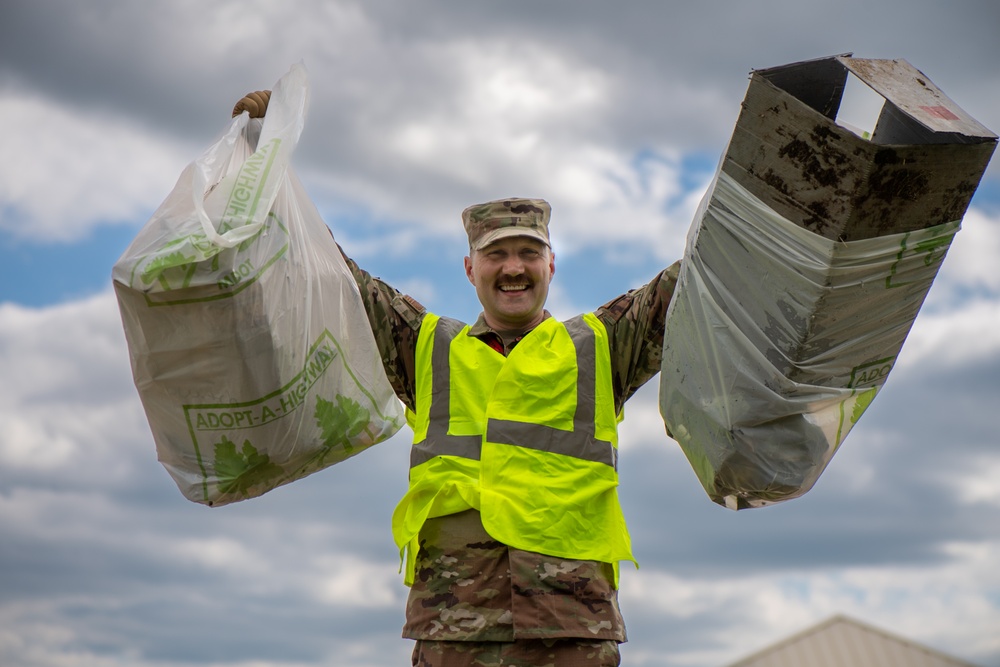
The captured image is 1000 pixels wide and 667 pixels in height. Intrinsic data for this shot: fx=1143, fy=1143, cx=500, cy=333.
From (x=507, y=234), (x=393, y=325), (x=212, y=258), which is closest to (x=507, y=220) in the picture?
(x=507, y=234)

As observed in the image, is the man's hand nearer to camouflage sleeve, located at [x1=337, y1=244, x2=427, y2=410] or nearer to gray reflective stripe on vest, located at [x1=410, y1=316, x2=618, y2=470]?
camouflage sleeve, located at [x1=337, y1=244, x2=427, y2=410]

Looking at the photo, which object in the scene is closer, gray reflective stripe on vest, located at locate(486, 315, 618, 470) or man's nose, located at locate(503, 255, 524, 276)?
gray reflective stripe on vest, located at locate(486, 315, 618, 470)

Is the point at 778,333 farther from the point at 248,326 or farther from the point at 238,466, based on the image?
the point at 238,466

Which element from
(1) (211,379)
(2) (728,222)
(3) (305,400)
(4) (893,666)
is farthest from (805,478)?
(4) (893,666)

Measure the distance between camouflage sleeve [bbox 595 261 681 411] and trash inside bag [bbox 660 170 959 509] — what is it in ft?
0.87

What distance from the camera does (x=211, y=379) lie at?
10.8 ft

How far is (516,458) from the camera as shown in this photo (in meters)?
3.33

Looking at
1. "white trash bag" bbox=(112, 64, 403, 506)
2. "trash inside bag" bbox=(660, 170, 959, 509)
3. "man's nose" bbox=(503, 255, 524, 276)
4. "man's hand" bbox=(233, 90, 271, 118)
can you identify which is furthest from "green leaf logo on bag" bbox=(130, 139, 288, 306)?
"trash inside bag" bbox=(660, 170, 959, 509)

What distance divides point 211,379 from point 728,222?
1519 mm

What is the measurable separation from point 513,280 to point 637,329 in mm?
423

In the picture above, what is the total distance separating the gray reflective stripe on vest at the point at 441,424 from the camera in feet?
11.2

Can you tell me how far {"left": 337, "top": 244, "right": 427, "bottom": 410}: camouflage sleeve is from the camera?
3.74 metres

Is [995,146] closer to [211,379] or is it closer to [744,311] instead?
[744,311]

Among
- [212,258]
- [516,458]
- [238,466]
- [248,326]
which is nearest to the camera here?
[212,258]
